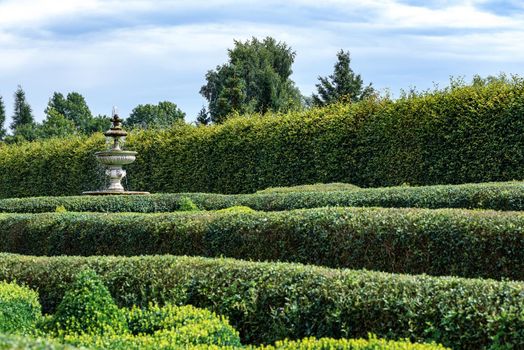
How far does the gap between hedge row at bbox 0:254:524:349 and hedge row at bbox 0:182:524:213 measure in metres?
4.74

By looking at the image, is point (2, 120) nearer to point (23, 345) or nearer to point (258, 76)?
point (258, 76)

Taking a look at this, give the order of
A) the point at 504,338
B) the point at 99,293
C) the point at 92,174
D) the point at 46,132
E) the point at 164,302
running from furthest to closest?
1. the point at 46,132
2. the point at 92,174
3. the point at 164,302
4. the point at 99,293
5. the point at 504,338

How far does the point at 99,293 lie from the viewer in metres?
5.15

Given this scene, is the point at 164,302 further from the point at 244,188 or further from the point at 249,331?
the point at 244,188

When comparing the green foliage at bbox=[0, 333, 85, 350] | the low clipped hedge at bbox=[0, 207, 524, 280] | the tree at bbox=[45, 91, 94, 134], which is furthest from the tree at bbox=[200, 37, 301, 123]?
the green foliage at bbox=[0, 333, 85, 350]

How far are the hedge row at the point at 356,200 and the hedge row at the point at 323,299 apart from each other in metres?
4.74

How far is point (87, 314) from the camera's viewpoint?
198 inches

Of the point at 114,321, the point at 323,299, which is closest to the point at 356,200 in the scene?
the point at 323,299

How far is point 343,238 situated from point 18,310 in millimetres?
3448

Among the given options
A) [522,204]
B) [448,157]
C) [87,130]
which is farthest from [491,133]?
[87,130]

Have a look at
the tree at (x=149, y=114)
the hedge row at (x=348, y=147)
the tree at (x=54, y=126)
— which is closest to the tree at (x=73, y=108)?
the tree at (x=149, y=114)

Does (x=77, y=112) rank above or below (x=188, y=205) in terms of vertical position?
above

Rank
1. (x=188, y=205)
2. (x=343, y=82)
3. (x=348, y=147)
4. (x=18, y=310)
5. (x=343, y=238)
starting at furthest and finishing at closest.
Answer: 1. (x=343, y=82)
2. (x=348, y=147)
3. (x=188, y=205)
4. (x=343, y=238)
5. (x=18, y=310)

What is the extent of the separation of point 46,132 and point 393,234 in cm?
4600
